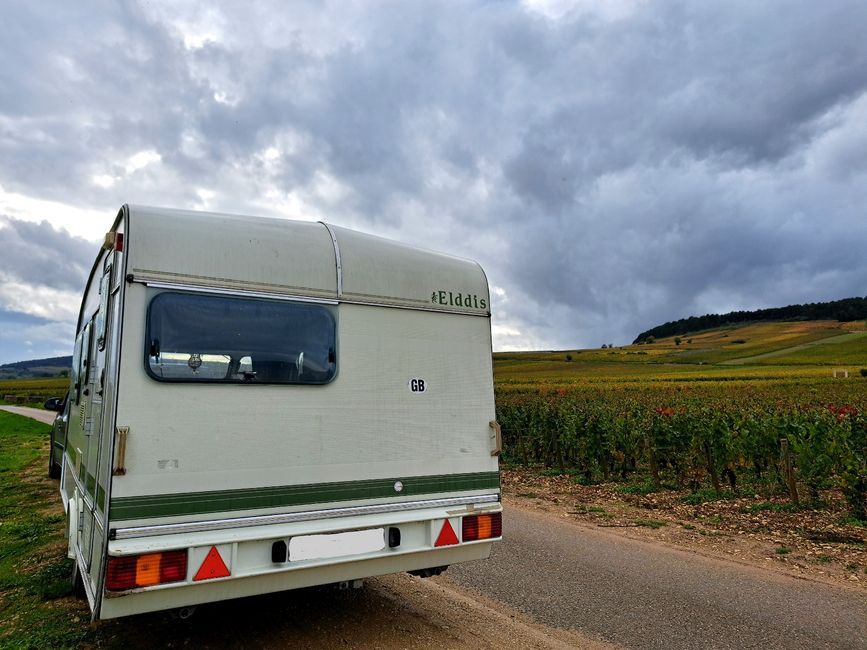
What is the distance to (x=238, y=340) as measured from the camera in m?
3.92

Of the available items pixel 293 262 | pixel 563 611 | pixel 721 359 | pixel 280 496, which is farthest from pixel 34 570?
pixel 721 359

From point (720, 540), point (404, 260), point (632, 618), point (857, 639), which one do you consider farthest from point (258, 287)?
point (720, 540)

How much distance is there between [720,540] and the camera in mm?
7516

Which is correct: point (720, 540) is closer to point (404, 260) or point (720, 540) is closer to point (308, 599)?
point (308, 599)

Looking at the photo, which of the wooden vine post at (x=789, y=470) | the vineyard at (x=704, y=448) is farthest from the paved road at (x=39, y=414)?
the wooden vine post at (x=789, y=470)

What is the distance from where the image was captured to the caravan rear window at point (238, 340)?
3.69 metres

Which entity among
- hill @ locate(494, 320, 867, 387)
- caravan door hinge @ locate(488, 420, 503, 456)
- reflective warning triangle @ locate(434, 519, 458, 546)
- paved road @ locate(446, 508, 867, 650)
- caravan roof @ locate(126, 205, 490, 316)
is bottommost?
paved road @ locate(446, 508, 867, 650)

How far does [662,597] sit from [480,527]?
1972 millimetres

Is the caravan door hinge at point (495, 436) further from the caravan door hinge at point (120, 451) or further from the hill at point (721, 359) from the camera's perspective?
the hill at point (721, 359)

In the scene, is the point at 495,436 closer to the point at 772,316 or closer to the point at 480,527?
the point at 480,527

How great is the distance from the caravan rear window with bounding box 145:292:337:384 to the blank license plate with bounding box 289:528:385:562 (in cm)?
104

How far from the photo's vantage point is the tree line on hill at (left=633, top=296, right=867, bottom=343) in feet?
314

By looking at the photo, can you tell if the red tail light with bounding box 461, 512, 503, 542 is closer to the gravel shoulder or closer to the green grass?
the green grass

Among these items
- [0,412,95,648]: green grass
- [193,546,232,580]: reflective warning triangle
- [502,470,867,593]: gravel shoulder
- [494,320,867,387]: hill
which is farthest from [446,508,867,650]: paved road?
[494,320,867,387]: hill
